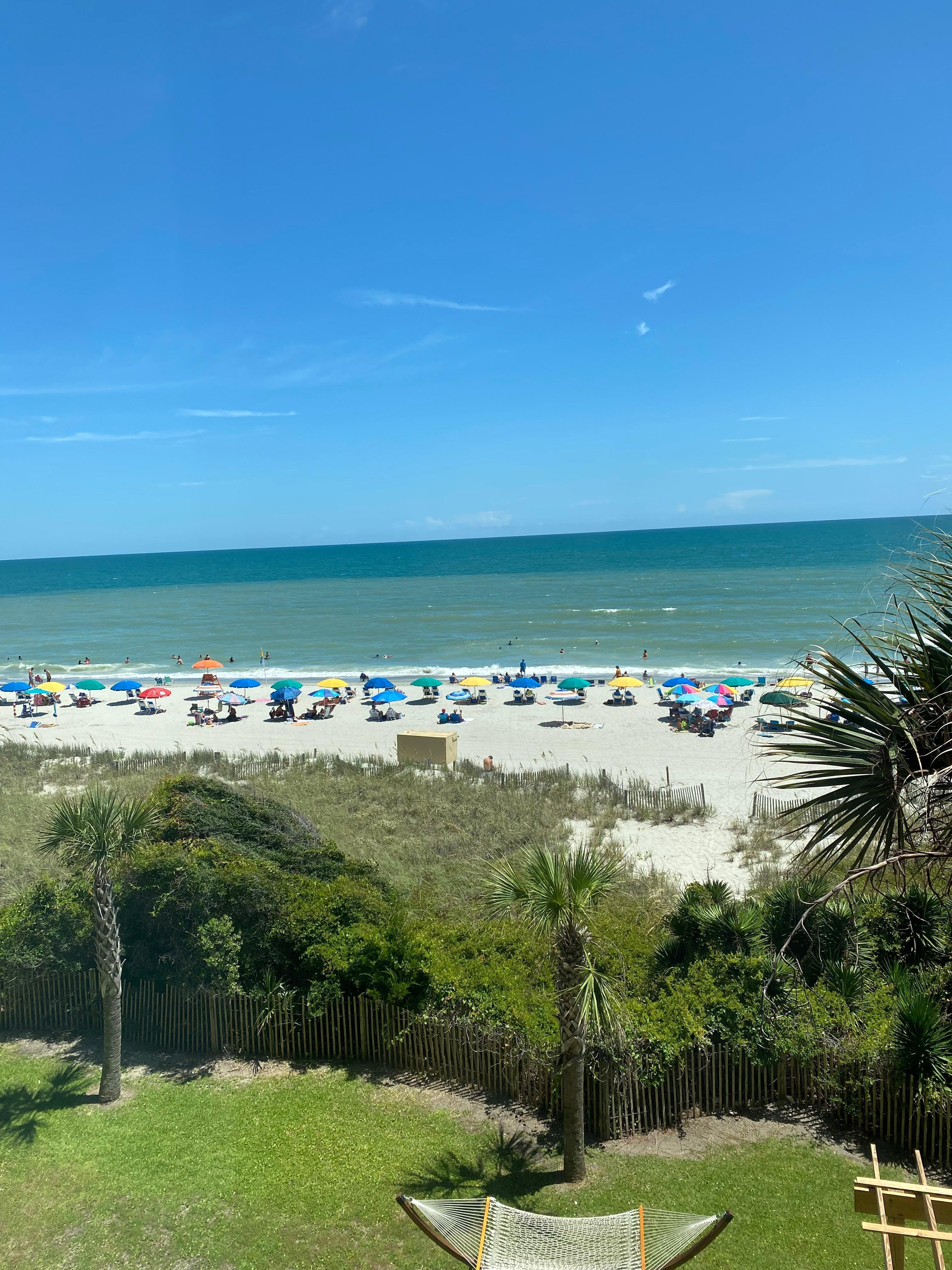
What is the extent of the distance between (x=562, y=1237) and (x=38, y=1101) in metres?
6.78

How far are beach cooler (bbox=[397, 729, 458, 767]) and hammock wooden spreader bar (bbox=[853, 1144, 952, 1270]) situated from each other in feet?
69.9

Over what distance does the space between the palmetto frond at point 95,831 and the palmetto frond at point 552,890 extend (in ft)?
14.5

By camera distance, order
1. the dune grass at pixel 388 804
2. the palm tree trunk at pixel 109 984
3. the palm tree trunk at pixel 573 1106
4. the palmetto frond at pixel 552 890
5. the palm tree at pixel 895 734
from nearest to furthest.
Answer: the palm tree at pixel 895 734 → the palmetto frond at pixel 552 890 → the palm tree trunk at pixel 573 1106 → the palm tree trunk at pixel 109 984 → the dune grass at pixel 388 804

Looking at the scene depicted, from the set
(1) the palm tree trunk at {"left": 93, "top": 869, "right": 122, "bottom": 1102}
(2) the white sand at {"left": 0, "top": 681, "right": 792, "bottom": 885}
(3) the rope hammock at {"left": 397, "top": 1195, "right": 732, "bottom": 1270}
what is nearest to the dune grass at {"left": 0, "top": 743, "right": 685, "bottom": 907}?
(2) the white sand at {"left": 0, "top": 681, "right": 792, "bottom": 885}

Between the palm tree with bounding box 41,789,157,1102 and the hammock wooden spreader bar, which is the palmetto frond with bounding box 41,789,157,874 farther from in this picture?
the hammock wooden spreader bar

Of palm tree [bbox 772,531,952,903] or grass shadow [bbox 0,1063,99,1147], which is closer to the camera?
palm tree [bbox 772,531,952,903]

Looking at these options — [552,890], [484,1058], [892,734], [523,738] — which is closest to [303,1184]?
[484,1058]

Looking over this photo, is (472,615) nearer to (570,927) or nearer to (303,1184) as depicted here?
(303,1184)

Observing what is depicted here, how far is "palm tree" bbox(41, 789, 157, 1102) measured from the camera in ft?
28.5

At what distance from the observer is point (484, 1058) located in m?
9.02

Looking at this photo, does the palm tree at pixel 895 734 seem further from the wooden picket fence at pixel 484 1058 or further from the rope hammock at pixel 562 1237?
the wooden picket fence at pixel 484 1058

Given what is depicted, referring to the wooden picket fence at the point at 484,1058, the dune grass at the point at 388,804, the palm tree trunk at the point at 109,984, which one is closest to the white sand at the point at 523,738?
the dune grass at the point at 388,804

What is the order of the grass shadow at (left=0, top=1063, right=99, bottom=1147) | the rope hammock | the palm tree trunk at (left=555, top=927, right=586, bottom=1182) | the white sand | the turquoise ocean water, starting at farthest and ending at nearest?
the turquoise ocean water, the white sand, the grass shadow at (left=0, top=1063, right=99, bottom=1147), the palm tree trunk at (left=555, top=927, right=586, bottom=1182), the rope hammock

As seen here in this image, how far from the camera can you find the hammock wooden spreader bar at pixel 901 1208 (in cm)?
379
